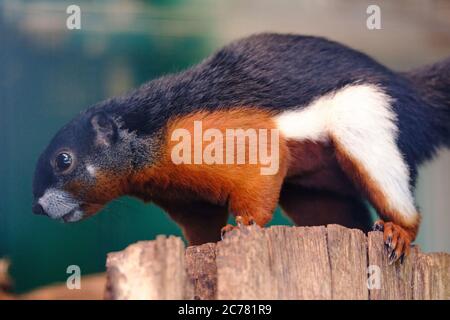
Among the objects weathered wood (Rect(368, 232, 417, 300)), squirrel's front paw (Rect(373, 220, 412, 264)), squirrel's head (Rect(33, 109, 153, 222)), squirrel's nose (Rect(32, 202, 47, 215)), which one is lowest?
weathered wood (Rect(368, 232, 417, 300))

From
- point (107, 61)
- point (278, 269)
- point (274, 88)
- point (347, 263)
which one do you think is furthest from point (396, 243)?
point (107, 61)

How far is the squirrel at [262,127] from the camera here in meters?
3.61

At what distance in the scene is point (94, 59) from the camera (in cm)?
435

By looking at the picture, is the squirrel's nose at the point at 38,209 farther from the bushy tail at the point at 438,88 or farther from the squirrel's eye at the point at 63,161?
the bushy tail at the point at 438,88

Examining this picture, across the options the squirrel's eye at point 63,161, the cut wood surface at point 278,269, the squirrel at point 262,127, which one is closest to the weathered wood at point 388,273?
the cut wood surface at point 278,269

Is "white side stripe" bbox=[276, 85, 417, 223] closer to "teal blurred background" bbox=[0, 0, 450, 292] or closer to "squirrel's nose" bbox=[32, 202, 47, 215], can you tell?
"teal blurred background" bbox=[0, 0, 450, 292]

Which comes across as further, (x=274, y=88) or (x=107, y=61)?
(x=107, y=61)

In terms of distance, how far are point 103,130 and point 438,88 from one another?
1.95 m

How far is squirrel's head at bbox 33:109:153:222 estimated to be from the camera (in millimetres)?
3713

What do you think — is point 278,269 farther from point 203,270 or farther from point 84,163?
point 84,163

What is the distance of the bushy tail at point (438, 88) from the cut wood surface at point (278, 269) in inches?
40.8

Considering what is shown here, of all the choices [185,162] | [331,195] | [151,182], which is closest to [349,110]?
[331,195]

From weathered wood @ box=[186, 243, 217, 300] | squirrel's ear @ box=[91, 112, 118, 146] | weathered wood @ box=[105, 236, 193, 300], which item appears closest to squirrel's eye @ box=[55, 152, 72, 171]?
squirrel's ear @ box=[91, 112, 118, 146]

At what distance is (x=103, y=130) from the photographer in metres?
3.77
